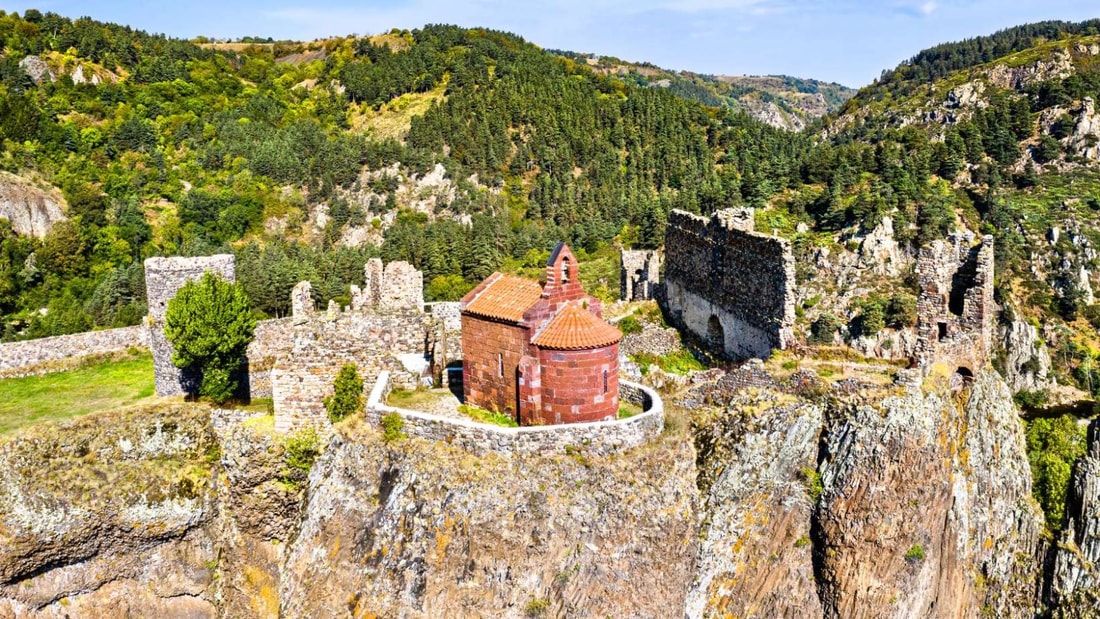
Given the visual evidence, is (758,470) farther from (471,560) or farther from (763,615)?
(471,560)

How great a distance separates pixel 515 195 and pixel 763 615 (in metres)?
64.9

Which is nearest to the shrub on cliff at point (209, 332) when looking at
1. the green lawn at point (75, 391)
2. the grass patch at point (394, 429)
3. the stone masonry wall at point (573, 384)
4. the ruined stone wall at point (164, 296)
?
the ruined stone wall at point (164, 296)

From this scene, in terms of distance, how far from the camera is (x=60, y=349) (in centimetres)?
3381

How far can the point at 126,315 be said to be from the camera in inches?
1737

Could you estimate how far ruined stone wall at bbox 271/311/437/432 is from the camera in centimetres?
1984

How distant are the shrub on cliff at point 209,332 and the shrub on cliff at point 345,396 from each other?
25.6 feet

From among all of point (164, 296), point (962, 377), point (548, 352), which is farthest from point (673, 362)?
point (164, 296)

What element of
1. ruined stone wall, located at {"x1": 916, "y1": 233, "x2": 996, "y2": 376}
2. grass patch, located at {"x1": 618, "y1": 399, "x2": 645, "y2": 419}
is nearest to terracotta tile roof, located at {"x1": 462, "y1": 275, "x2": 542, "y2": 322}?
grass patch, located at {"x1": 618, "y1": 399, "x2": 645, "y2": 419}

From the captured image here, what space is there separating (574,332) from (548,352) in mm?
662

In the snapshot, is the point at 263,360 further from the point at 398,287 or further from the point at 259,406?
the point at 398,287

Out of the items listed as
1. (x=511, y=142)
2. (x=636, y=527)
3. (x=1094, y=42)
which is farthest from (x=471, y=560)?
(x=1094, y=42)

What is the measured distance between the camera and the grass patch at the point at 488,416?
17.1m

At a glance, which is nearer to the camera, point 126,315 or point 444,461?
point 444,461

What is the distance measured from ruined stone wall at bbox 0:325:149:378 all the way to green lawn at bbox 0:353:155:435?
2.14 ft
